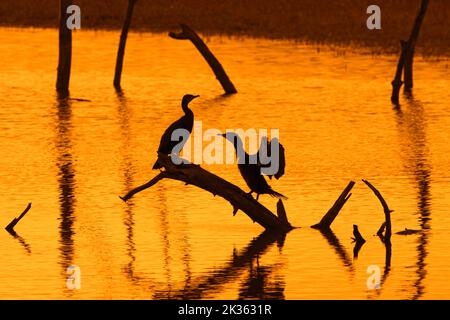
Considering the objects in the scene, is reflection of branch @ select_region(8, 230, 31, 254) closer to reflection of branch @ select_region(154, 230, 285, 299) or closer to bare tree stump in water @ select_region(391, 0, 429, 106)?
reflection of branch @ select_region(154, 230, 285, 299)

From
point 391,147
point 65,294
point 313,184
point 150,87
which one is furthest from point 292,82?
point 65,294

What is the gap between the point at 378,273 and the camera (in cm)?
1955

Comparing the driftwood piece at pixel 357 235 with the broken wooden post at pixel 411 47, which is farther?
the broken wooden post at pixel 411 47

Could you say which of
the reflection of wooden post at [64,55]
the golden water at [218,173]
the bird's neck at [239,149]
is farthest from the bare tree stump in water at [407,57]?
the bird's neck at [239,149]

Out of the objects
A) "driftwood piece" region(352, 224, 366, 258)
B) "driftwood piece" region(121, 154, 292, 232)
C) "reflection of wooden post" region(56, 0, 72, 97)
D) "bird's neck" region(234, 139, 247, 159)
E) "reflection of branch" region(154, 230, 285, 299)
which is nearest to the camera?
"reflection of branch" region(154, 230, 285, 299)

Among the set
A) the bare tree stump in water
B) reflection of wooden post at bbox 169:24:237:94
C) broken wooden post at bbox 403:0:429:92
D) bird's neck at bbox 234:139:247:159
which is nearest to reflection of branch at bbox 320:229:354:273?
bird's neck at bbox 234:139:247:159

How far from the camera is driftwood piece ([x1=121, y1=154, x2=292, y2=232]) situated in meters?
20.7

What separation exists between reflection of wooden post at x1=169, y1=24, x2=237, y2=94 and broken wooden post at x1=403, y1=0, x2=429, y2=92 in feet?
12.7

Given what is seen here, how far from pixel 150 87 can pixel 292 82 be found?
337 centimetres

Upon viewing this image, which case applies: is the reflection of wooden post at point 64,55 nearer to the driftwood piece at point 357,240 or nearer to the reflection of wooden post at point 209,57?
the reflection of wooden post at point 209,57

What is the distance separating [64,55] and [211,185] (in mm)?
19696

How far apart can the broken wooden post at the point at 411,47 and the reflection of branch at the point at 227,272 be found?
16470 millimetres

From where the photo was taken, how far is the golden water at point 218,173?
63.4 feet

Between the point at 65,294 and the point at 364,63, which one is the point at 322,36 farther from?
the point at 65,294
